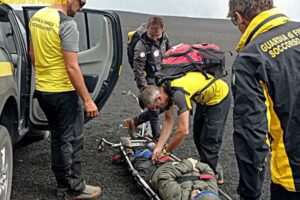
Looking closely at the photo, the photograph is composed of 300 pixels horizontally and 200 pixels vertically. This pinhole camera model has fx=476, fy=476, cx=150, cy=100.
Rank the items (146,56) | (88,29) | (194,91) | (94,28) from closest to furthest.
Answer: (194,91), (88,29), (94,28), (146,56)

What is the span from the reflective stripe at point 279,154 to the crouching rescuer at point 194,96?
4.83 ft

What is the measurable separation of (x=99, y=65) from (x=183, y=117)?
5.54 feet

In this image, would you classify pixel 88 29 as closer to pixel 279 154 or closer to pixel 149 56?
pixel 149 56

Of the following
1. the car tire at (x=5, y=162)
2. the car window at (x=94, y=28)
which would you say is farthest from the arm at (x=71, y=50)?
the car window at (x=94, y=28)

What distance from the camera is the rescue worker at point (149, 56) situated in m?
5.92

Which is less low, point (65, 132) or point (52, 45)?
point (52, 45)

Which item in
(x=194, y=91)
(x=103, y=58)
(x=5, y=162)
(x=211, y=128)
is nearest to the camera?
(x=5, y=162)

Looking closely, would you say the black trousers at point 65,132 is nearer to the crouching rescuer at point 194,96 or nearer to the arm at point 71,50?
the arm at point 71,50

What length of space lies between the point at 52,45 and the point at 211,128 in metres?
1.75

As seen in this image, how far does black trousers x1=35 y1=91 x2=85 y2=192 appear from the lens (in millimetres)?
4086

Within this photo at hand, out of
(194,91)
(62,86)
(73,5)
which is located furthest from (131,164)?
(73,5)

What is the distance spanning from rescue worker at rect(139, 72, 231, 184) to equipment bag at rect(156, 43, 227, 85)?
59 millimetres

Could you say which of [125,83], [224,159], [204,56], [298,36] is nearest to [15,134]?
[204,56]

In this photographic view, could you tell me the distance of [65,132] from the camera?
13.6 ft
